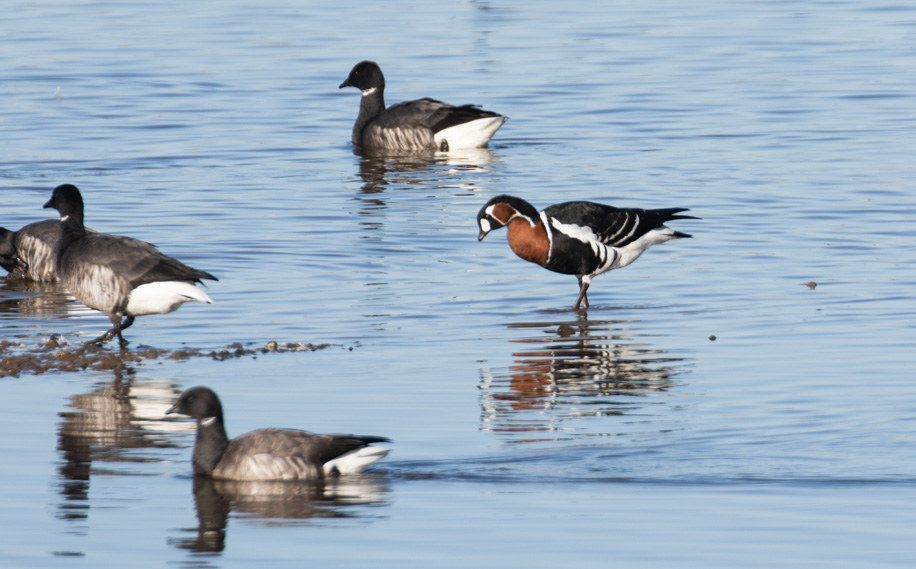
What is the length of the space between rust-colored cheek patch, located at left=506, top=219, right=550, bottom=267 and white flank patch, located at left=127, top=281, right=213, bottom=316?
11.0 ft

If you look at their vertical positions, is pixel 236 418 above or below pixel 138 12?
below

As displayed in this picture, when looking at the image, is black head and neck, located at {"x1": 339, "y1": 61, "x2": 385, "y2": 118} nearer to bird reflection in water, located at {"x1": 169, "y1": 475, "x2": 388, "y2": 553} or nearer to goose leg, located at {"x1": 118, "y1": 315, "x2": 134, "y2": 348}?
goose leg, located at {"x1": 118, "y1": 315, "x2": 134, "y2": 348}

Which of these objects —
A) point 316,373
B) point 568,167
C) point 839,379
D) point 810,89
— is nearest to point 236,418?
point 316,373

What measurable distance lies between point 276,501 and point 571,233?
19.7 ft

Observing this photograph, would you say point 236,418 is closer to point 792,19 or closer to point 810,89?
point 810,89

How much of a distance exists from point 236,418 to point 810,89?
21.4 meters

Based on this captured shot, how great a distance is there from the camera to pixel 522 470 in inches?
357

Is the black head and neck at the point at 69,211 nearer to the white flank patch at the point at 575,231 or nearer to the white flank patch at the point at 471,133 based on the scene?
the white flank patch at the point at 575,231

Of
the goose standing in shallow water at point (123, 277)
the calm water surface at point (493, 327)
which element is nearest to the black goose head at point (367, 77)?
the calm water surface at point (493, 327)

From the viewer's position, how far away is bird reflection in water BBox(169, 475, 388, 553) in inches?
322

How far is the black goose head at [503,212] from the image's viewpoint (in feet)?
45.5

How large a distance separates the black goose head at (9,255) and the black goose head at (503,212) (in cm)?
539

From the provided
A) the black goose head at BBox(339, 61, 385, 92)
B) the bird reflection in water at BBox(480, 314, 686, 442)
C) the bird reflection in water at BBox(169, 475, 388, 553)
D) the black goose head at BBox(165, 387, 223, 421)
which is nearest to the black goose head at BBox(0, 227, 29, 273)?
the bird reflection in water at BBox(480, 314, 686, 442)

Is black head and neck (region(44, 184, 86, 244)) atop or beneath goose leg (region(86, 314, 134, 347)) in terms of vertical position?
atop
